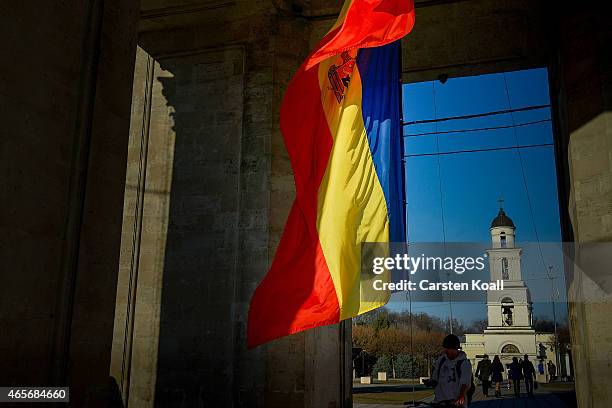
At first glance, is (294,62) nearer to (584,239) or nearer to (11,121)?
(584,239)

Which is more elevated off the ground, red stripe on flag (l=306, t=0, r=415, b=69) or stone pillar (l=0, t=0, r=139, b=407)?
red stripe on flag (l=306, t=0, r=415, b=69)

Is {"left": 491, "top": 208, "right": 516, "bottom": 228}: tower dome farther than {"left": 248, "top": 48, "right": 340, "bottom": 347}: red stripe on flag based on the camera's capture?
Yes

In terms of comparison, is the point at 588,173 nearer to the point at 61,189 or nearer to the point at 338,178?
the point at 338,178

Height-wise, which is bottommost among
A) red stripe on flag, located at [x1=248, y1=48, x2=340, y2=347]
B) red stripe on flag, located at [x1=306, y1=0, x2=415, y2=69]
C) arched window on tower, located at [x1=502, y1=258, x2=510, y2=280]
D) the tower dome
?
red stripe on flag, located at [x1=248, y1=48, x2=340, y2=347]

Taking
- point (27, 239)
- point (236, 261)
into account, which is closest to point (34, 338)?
point (27, 239)

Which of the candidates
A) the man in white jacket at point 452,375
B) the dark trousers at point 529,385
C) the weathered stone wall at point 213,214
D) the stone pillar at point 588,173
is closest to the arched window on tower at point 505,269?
the dark trousers at point 529,385

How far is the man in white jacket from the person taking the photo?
5258mm

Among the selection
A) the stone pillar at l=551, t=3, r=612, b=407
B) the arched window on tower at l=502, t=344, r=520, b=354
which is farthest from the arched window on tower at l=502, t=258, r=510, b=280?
the stone pillar at l=551, t=3, r=612, b=407

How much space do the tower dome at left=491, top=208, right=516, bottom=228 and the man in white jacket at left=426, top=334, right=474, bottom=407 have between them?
64.4 metres

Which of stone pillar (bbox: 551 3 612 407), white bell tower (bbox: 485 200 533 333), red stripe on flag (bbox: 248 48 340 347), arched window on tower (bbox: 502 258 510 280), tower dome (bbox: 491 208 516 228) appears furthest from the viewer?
tower dome (bbox: 491 208 516 228)

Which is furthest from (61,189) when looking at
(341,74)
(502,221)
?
(502,221)

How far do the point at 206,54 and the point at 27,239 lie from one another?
691cm

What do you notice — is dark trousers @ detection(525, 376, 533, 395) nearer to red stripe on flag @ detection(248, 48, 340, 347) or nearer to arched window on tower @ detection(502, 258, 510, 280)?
red stripe on flag @ detection(248, 48, 340, 347)

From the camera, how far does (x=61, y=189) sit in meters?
4.84
